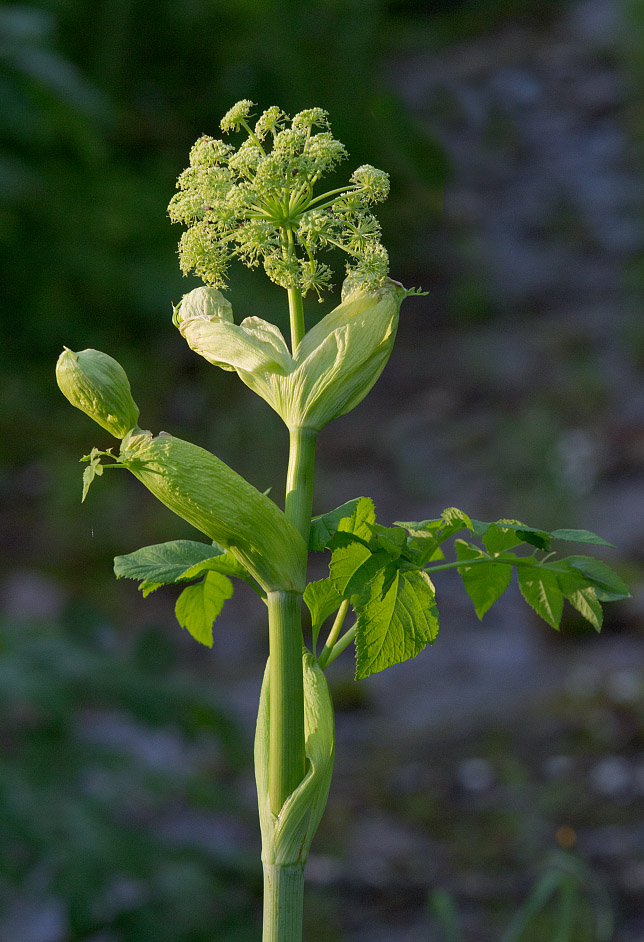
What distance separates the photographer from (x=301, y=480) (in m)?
0.34

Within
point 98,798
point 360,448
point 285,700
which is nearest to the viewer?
point 285,700

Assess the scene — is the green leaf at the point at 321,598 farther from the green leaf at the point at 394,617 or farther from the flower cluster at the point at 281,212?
the flower cluster at the point at 281,212

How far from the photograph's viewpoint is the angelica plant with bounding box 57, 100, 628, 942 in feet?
1.05

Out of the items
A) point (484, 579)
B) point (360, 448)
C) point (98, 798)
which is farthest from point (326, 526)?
point (360, 448)

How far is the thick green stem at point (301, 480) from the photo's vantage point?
13.2 inches

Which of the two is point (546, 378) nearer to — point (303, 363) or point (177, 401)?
point (177, 401)

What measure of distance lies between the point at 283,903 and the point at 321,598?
0.38 feet

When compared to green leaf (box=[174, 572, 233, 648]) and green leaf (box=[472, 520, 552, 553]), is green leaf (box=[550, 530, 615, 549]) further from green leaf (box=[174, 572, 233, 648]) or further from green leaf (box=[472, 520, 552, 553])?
green leaf (box=[174, 572, 233, 648])

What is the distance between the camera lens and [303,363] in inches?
13.4

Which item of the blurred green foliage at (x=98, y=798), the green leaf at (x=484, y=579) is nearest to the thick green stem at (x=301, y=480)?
the green leaf at (x=484, y=579)

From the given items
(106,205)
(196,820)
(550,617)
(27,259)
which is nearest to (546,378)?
(106,205)

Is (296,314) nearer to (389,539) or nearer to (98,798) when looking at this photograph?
(389,539)

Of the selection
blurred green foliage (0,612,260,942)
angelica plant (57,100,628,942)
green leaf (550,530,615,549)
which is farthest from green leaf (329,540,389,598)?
blurred green foliage (0,612,260,942)

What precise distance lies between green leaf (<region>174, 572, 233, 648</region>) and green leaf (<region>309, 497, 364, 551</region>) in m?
0.09
